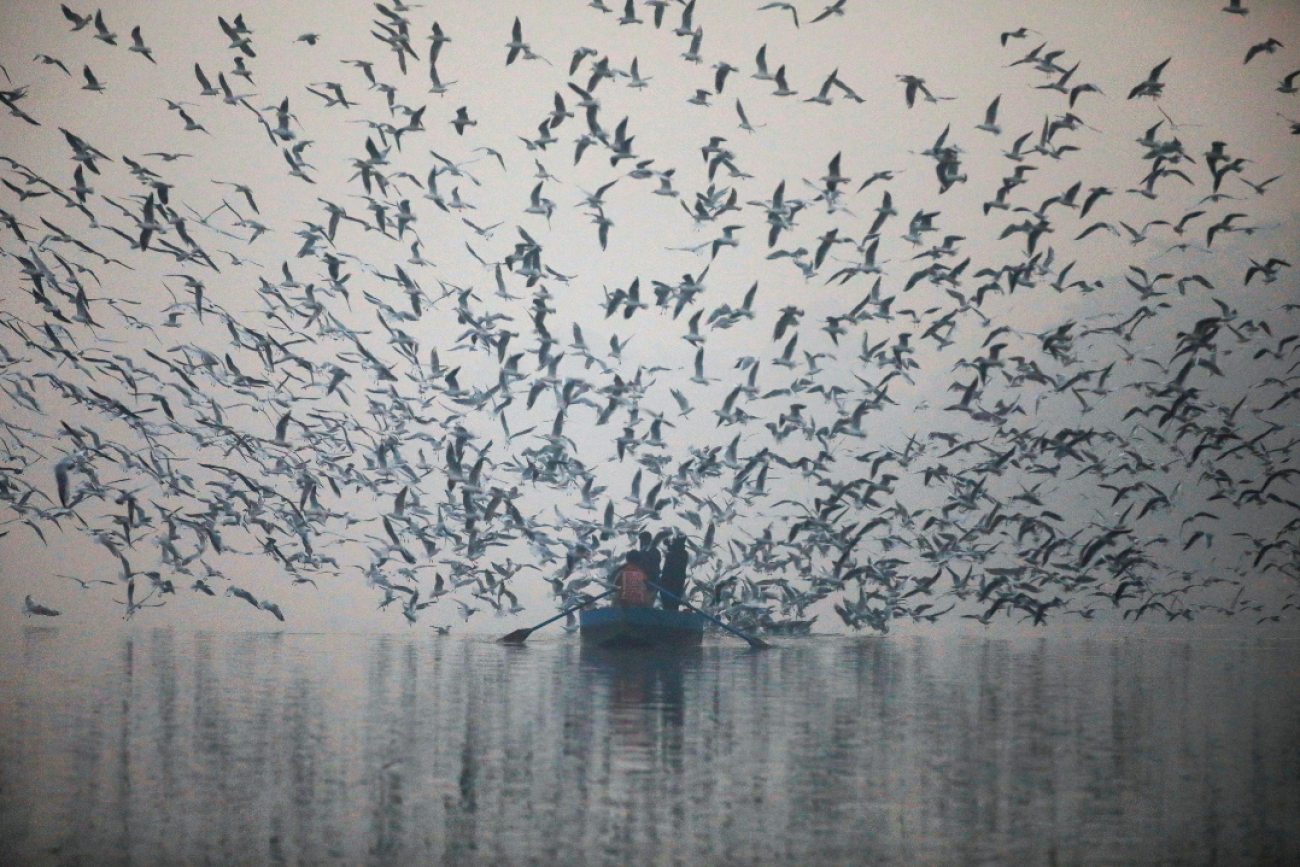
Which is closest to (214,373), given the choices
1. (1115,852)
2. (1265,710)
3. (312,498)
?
(312,498)

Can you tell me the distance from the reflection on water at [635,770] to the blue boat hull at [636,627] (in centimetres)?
741

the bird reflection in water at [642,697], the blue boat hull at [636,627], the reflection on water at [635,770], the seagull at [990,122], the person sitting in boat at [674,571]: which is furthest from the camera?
the person sitting in boat at [674,571]

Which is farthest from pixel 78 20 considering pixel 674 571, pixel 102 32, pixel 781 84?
pixel 674 571

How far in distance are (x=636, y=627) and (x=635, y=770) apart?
22022 millimetres

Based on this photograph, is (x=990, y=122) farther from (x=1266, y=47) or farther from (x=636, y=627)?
(x=636, y=627)

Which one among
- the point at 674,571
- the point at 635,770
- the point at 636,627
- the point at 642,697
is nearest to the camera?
the point at 635,770

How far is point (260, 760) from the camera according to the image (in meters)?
16.4

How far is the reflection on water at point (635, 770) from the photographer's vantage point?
12297 mm

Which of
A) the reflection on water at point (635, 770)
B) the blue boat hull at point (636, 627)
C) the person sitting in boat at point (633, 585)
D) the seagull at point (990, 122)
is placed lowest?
the reflection on water at point (635, 770)

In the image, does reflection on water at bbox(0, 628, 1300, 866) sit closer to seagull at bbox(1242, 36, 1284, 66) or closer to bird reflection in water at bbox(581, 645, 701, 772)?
bird reflection in water at bbox(581, 645, 701, 772)

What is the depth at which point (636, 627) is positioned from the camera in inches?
1501

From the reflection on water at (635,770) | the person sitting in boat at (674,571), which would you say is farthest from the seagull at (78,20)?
the person sitting in boat at (674,571)

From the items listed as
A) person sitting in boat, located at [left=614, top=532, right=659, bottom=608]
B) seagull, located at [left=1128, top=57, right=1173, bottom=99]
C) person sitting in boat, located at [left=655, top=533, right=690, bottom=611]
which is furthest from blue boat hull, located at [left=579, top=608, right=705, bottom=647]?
seagull, located at [left=1128, top=57, right=1173, bottom=99]

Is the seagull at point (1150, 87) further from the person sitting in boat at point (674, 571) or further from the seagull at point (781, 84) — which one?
the person sitting in boat at point (674, 571)
